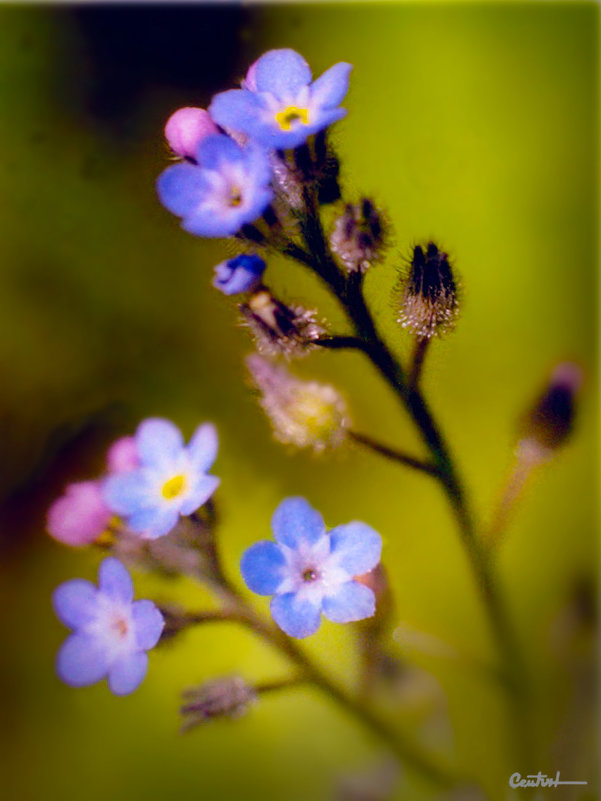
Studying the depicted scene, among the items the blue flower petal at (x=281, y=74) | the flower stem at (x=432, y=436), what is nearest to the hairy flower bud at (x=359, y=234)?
the flower stem at (x=432, y=436)

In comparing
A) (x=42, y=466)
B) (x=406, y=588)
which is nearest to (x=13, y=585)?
(x=42, y=466)

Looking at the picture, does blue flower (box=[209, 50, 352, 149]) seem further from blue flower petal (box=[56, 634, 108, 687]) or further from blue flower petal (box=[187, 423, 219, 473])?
blue flower petal (box=[56, 634, 108, 687])

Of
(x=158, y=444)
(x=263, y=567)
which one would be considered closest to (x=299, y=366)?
(x=158, y=444)

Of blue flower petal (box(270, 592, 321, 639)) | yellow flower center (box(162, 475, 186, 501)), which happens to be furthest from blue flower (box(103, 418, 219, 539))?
blue flower petal (box(270, 592, 321, 639))

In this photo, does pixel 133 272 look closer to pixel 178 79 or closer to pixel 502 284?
pixel 178 79

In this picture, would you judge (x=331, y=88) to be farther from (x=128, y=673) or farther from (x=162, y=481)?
(x=128, y=673)

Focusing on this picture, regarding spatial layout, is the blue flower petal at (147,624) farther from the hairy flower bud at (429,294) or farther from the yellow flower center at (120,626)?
the hairy flower bud at (429,294)
